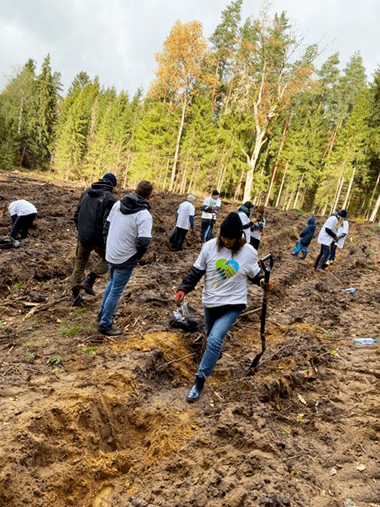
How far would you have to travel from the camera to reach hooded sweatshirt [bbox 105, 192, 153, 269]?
4.30 m

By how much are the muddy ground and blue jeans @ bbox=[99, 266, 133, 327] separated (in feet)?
1.05

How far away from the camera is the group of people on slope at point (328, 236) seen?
9.57 metres

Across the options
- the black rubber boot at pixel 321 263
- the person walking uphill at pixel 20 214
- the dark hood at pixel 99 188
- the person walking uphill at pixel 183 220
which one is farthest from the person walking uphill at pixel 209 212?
the dark hood at pixel 99 188

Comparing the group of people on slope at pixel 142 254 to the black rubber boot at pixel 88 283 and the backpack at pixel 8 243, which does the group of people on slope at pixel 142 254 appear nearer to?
the black rubber boot at pixel 88 283

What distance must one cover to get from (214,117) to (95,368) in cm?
3465

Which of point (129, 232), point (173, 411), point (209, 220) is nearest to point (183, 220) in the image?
point (209, 220)

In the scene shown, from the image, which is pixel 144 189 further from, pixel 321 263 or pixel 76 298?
pixel 321 263

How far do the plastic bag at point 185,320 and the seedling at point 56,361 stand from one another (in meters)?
1.72

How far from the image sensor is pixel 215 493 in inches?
94.8

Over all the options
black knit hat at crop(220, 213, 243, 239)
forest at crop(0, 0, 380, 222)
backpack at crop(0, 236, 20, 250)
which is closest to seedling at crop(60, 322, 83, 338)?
black knit hat at crop(220, 213, 243, 239)

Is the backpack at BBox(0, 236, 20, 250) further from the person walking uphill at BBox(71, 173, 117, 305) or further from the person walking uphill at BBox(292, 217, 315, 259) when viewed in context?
the person walking uphill at BBox(292, 217, 315, 259)

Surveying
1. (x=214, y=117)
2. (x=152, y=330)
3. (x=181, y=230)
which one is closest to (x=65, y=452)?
(x=152, y=330)

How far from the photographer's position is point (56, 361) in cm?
388

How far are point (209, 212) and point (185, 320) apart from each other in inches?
234
